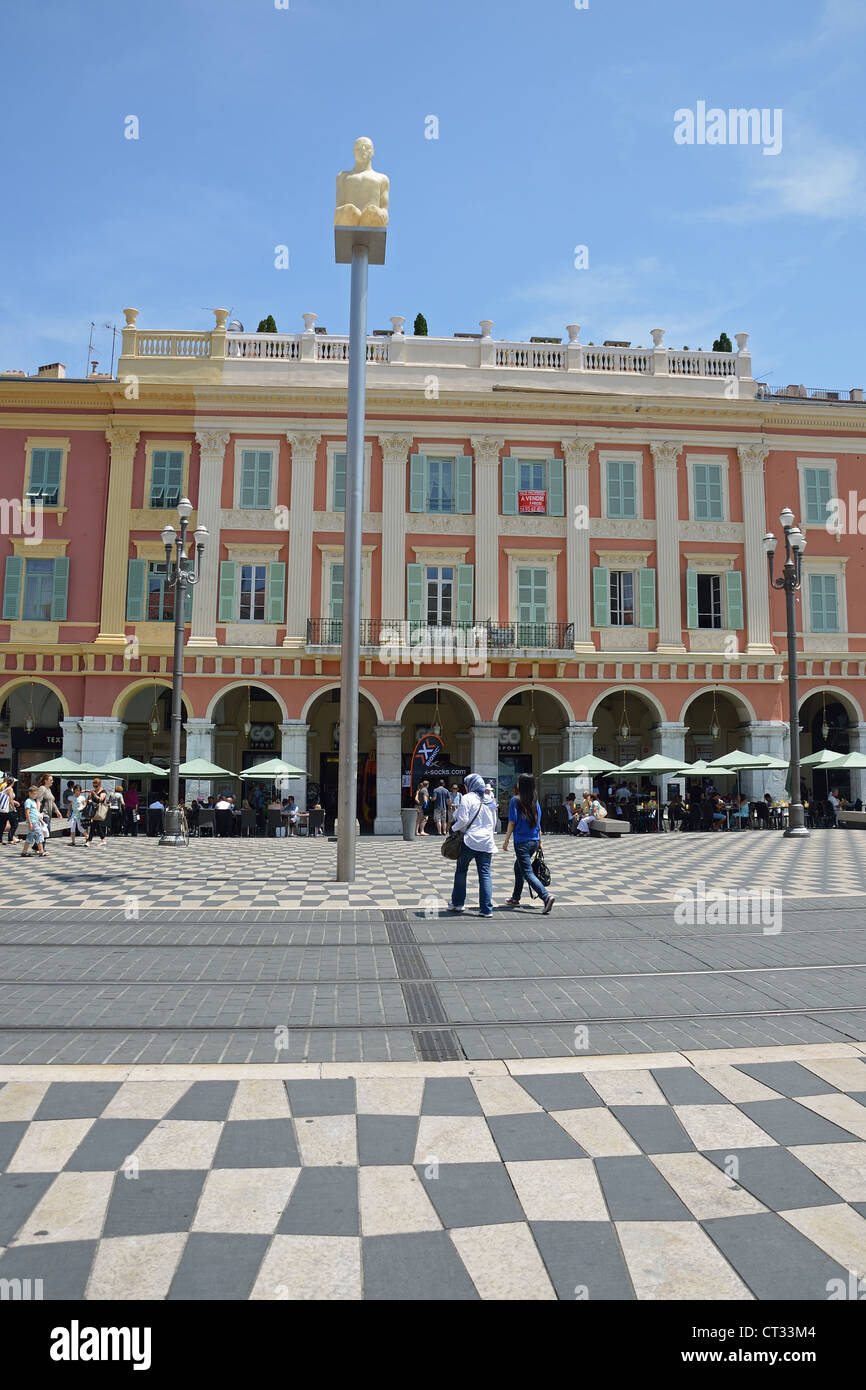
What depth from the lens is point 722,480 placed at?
103ft

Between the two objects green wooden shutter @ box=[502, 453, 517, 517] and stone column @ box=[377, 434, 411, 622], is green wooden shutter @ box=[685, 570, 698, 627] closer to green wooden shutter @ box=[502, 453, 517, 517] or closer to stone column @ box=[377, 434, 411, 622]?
green wooden shutter @ box=[502, 453, 517, 517]

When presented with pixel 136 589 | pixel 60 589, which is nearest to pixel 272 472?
pixel 136 589

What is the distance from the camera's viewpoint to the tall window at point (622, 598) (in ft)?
100

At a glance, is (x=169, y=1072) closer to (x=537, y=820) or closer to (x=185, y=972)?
(x=185, y=972)

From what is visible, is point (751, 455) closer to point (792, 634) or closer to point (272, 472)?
point (792, 634)

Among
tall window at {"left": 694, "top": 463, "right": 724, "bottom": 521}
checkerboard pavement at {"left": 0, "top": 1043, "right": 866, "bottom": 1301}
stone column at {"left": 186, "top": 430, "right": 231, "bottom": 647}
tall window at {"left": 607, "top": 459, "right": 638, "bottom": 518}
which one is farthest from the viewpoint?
tall window at {"left": 694, "top": 463, "right": 724, "bottom": 521}

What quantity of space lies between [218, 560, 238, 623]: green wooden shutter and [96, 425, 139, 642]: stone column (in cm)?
308

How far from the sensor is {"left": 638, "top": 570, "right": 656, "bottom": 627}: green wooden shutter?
30.6 metres

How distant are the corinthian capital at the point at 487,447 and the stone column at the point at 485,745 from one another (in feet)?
29.1

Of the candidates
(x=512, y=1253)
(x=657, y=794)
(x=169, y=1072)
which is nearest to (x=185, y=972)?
(x=169, y=1072)

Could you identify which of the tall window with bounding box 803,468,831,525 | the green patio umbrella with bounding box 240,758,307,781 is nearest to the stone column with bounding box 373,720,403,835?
the green patio umbrella with bounding box 240,758,307,781

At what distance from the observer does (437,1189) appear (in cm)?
359

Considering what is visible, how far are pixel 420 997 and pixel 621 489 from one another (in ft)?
87.8
